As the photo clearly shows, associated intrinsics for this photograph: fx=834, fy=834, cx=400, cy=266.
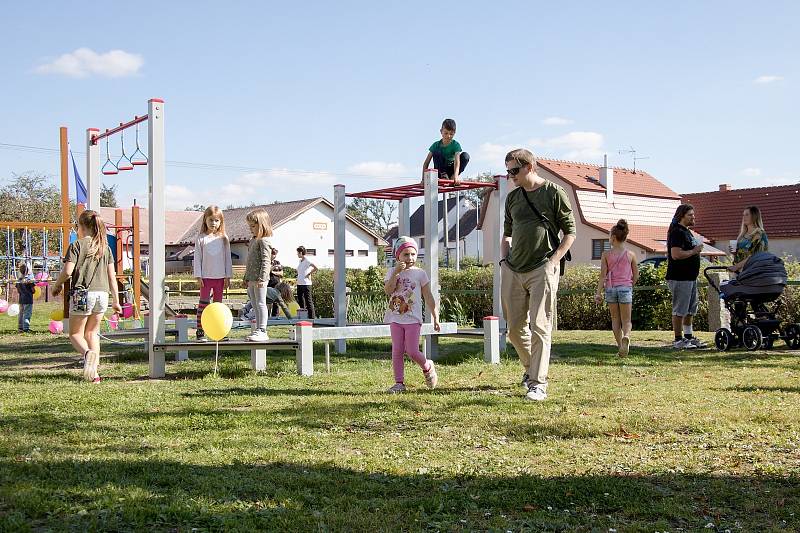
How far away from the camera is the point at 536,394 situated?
698 centimetres

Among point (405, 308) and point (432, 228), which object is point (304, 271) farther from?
point (405, 308)

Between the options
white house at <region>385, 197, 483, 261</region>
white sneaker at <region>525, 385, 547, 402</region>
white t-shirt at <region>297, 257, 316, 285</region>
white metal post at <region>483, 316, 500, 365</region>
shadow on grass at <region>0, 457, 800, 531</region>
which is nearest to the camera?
shadow on grass at <region>0, 457, 800, 531</region>

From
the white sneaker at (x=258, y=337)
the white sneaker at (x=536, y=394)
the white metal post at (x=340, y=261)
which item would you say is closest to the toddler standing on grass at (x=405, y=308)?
the white sneaker at (x=536, y=394)

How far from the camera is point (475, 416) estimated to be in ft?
20.3

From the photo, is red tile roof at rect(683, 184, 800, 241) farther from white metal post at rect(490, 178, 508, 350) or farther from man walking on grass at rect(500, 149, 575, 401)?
man walking on grass at rect(500, 149, 575, 401)

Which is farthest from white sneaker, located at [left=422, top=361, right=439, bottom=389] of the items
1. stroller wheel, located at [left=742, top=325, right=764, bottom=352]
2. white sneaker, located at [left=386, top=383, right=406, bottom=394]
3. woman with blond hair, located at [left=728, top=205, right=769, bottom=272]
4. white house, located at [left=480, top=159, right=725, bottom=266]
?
white house, located at [left=480, top=159, right=725, bottom=266]

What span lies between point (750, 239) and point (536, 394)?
224 inches

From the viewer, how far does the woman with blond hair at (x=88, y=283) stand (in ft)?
27.9

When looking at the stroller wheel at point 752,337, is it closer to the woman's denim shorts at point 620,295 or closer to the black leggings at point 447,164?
the woman's denim shorts at point 620,295

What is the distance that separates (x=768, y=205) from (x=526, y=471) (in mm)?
45782

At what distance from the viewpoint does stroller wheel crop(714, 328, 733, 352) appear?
37.0 ft

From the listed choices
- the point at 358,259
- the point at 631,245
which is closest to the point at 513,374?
the point at 631,245

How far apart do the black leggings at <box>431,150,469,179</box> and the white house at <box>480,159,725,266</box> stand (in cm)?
2912

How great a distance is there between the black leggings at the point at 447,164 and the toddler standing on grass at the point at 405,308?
3.58 m
